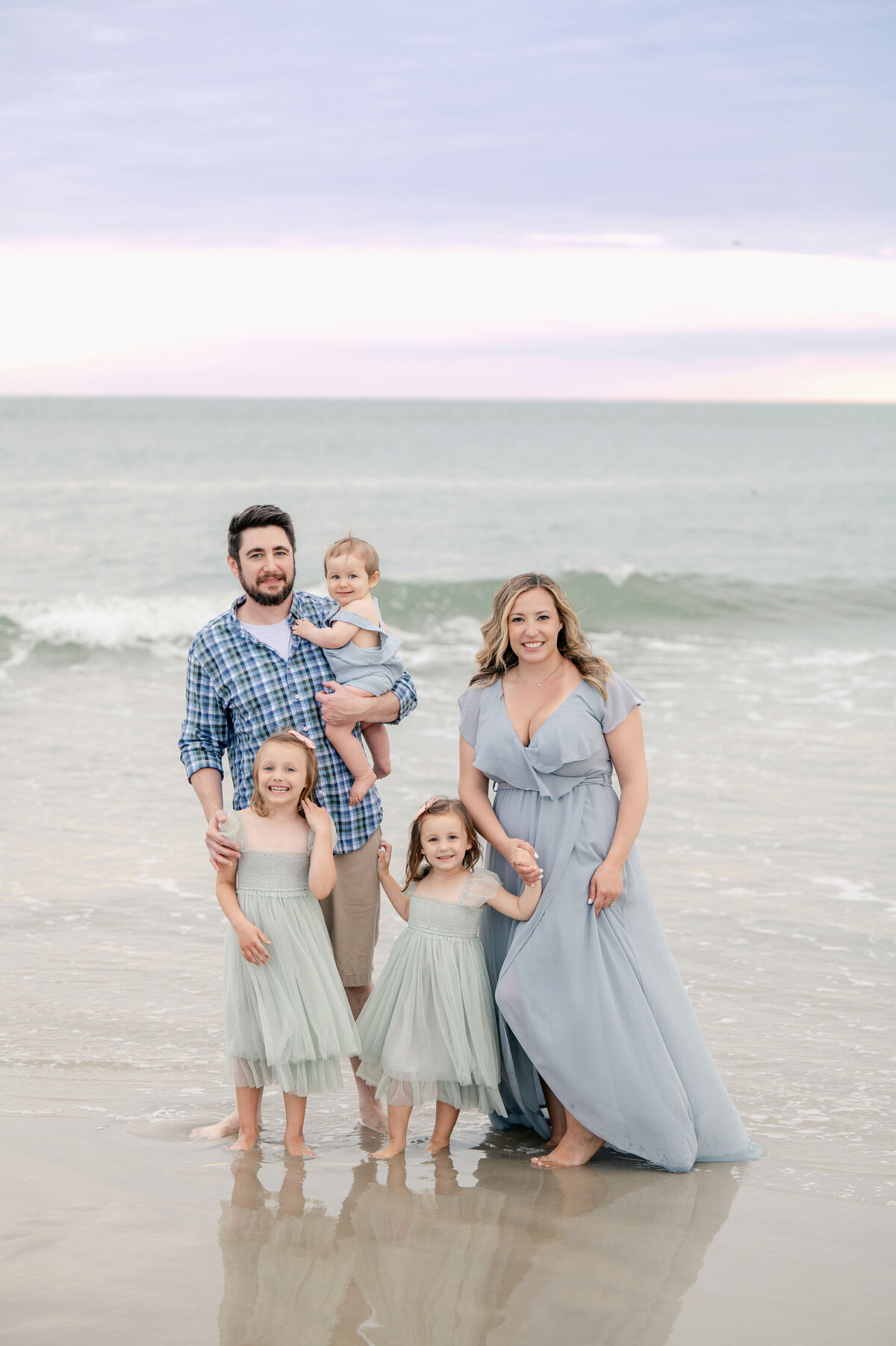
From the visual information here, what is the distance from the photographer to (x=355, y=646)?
3799mm

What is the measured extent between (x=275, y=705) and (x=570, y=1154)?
148 cm

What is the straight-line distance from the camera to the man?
12.1 ft

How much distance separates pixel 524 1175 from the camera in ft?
11.6

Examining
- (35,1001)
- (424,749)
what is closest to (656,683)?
(424,749)

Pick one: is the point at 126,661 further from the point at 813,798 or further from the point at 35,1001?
the point at 35,1001

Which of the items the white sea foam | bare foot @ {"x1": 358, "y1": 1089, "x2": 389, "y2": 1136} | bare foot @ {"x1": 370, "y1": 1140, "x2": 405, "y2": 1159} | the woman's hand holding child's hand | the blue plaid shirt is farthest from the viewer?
the white sea foam

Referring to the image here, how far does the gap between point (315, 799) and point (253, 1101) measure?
33.8 inches

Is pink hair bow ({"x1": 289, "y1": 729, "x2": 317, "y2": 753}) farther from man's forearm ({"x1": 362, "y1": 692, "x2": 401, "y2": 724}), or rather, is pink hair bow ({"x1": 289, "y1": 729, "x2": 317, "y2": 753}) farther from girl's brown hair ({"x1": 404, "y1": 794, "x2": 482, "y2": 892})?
girl's brown hair ({"x1": 404, "y1": 794, "x2": 482, "y2": 892})

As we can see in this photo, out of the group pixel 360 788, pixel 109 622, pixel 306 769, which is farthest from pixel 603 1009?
pixel 109 622

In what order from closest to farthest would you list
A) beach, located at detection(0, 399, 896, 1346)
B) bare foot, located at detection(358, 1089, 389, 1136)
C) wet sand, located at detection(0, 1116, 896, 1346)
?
wet sand, located at detection(0, 1116, 896, 1346)
beach, located at detection(0, 399, 896, 1346)
bare foot, located at detection(358, 1089, 389, 1136)

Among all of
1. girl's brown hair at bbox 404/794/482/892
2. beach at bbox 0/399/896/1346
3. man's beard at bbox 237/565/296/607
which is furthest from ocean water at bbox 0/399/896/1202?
man's beard at bbox 237/565/296/607

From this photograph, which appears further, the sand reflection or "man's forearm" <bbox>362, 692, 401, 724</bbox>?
"man's forearm" <bbox>362, 692, 401, 724</bbox>

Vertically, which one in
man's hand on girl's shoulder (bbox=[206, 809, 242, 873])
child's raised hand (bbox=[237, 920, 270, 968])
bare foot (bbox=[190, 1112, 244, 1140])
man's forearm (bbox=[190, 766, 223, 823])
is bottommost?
bare foot (bbox=[190, 1112, 244, 1140])

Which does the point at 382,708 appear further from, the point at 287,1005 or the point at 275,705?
the point at 287,1005
